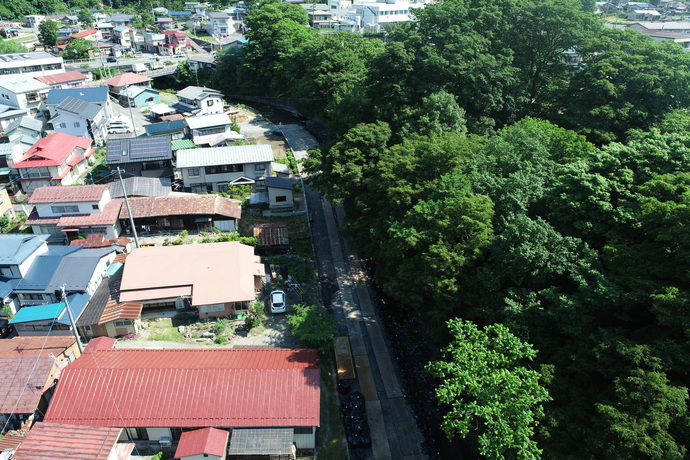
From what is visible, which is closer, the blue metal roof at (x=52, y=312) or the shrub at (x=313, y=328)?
the shrub at (x=313, y=328)

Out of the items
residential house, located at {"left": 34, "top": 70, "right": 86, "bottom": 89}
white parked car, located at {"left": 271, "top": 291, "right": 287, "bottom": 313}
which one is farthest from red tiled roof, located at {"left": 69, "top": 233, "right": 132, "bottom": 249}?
residential house, located at {"left": 34, "top": 70, "right": 86, "bottom": 89}

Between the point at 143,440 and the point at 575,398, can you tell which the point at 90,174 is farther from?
the point at 575,398

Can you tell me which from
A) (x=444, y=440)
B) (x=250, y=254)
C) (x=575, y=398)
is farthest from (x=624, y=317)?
(x=250, y=254)

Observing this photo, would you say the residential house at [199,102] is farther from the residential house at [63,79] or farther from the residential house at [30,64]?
the residential house at [30,64]

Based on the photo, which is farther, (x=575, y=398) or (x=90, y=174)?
(x=90, y=174)

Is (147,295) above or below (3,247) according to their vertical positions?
below

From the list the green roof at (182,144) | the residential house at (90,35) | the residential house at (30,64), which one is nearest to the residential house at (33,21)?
the residential house at (90,35)

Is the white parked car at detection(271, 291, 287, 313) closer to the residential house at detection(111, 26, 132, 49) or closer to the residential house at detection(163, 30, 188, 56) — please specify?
the residential house at detection(163, 30, 188, 56)

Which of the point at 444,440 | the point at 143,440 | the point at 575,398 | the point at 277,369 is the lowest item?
the point at 444,440
